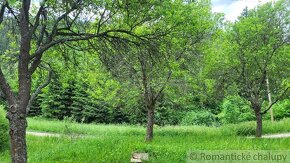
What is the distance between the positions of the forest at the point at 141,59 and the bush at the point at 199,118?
968 centimetres

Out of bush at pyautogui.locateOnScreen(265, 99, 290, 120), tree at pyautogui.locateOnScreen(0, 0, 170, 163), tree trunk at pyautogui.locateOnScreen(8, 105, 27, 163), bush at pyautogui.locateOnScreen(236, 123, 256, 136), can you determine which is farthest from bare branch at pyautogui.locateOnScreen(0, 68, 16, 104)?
bush at pyautogui.locateOnScreen(265, 99, 290, 120)

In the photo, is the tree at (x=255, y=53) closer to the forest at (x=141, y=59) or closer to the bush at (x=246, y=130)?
the forest at (x=141, y=59)

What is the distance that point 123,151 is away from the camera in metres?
10.6

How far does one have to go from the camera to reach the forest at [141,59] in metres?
7.08

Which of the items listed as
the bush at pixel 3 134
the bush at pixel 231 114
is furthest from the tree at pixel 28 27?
the bush at pixel 231 114

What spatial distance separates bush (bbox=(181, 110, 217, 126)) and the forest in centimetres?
968

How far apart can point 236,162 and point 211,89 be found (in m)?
8.19

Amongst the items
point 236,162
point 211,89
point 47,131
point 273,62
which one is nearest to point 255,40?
point 273,62

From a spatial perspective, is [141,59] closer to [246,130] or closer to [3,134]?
[3,134]

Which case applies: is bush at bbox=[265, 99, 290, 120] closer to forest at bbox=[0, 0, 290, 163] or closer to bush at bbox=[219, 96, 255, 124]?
bush at bbox=[219, 96, 255, 124]

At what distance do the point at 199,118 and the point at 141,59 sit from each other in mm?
25250

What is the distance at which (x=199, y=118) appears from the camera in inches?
1291

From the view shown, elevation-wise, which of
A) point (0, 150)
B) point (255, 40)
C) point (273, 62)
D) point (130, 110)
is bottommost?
point (0, 150)

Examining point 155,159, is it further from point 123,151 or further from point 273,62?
point 273,62
